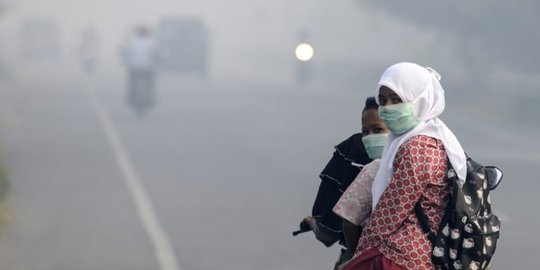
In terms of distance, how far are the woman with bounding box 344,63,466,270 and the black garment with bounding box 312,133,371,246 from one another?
0.35m

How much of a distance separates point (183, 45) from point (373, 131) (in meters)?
48.0

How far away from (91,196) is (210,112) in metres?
17.1

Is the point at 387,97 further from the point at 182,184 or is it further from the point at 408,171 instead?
the point at 182,184

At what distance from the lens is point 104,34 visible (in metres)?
139

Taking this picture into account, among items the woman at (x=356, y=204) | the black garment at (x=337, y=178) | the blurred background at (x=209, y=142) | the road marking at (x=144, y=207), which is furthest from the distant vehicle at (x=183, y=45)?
the woman at (x=356, y=204)

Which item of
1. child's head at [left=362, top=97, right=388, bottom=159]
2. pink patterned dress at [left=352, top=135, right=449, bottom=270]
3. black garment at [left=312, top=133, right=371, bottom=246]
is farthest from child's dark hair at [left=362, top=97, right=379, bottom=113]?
pink patterned dress at [left=352, top=135, right=449, bottom=270]

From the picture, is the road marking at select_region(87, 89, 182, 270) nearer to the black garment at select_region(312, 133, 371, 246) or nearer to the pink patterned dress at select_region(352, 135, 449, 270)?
the black garment at select_region(312, 133, 371, 246)

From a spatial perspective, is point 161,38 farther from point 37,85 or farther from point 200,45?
point 37,85

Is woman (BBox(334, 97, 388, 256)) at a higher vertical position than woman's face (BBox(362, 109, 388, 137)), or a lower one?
lower

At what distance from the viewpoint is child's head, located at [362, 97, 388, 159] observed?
4.62 meters

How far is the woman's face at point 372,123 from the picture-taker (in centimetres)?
464

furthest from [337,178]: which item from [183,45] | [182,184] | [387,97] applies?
[183,45]

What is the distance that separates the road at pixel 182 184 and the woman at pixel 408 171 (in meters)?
5.88

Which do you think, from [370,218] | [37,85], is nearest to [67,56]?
[37,85]
